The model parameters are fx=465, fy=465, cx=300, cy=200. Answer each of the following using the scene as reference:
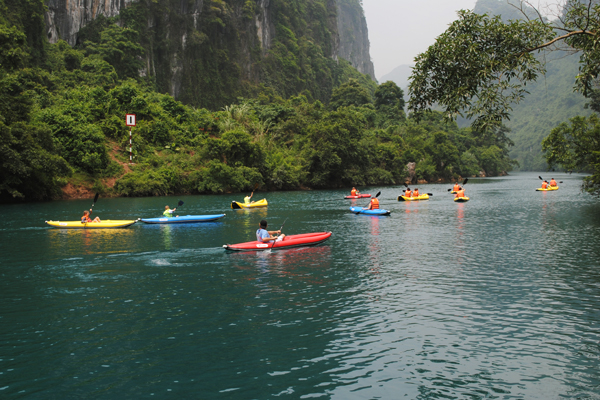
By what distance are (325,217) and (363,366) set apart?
22978mm

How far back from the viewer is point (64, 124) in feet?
159

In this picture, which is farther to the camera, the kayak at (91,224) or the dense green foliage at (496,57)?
the kayak at (91,224)

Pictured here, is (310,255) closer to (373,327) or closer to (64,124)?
(373,327)

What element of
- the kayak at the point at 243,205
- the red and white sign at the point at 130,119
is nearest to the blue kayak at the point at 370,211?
the kayak at the point at 243,205

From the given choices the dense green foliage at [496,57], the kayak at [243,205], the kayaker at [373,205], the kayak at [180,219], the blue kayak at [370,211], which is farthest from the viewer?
the kayak at [243,205]

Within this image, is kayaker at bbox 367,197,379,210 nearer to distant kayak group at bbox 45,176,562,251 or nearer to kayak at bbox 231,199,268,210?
distant kayak group at bbox 45,176,562,251

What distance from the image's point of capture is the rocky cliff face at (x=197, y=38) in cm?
7319

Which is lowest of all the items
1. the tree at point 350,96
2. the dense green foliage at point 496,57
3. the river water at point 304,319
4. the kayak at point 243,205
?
the river water at point 304,319

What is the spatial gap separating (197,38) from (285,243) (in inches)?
2882

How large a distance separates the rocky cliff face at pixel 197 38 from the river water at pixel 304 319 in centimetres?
6268

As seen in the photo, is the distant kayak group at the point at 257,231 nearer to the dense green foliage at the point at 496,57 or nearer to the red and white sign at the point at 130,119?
the dense green foliage at the point at 496,57

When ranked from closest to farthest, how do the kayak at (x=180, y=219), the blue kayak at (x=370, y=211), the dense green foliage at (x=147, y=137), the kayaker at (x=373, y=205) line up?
the kayak at (x=180, y=219) < the blue kayak at (x=370, y=211) < the kayaker at (x=373, y=205) < the dense green foliage at (x=147, y=137)

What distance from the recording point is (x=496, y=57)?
43.0ft

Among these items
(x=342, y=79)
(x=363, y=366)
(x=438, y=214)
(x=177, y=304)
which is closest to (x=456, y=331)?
(x=363, y=366)
